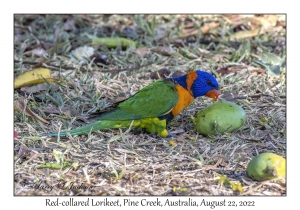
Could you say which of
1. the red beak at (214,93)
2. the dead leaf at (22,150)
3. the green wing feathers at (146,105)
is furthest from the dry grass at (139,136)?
the red beak at (214,93)

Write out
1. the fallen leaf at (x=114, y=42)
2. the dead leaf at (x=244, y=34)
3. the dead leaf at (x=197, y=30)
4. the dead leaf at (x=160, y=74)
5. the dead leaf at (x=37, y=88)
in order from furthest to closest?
the dead leaf at (x=197, y=30) < the dead leaf at (x=244, y=34) < the fallen leaf at (x=114, y=42) < the dead leaf at (x=160, y=74) < the dead leaf at (x=37, y=88)

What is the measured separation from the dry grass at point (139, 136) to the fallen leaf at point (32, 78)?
4.0 inches

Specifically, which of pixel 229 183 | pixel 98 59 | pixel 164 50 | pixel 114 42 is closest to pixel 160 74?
pixel 164 50

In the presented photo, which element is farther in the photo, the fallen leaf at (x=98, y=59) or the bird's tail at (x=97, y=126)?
the fallen leaf at (x=98, y=59)

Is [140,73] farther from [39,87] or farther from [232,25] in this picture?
[232,25]

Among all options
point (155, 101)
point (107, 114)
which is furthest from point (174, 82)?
point (107, 114)

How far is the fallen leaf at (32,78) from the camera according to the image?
514 cm

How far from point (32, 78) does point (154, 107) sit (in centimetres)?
155

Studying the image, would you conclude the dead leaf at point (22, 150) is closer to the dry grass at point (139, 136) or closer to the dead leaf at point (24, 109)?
the dry grass at point (139, 136)

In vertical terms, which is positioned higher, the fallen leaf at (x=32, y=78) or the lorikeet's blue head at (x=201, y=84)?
the fallen leaf at (x=32, y=78)

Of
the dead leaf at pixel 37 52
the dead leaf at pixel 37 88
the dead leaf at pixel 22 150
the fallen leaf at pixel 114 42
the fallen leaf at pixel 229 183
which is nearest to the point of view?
the fallen leaf at pixel 229 183

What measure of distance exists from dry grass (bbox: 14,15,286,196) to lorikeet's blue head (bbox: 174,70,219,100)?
32cm

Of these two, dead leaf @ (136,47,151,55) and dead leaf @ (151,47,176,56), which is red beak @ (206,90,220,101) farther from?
dead leaf @ (136,47,151,55)
